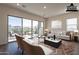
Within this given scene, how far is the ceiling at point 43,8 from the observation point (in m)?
2.22

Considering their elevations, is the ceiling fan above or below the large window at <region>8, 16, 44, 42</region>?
above

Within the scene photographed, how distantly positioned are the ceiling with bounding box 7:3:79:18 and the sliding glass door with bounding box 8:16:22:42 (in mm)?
301

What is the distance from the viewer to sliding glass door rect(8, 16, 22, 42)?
2.33 metres

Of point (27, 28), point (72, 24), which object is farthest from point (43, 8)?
point (72, 24)

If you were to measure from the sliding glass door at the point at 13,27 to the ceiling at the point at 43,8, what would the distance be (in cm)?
30

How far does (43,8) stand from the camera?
230 centimetres

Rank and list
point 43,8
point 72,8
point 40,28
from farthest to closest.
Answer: point 40,28 < point 43,8 < point 72,8

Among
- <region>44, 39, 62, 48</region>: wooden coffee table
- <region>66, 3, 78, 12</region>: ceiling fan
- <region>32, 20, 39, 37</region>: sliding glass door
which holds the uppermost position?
<region>66, 3, 78, 12</region>: ceiling fan

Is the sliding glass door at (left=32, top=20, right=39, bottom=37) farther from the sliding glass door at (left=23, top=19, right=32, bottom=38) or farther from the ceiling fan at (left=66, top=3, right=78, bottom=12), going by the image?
the ceiling fan at (left=66, top=3, right=78, bottom=12)

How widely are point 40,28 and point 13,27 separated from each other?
65 centimetres

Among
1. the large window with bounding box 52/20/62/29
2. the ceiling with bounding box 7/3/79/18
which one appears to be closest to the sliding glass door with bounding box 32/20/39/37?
the ceiling with bounding box 7/3/79/18

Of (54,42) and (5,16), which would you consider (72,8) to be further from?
(5,16)

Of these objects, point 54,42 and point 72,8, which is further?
point 54,42

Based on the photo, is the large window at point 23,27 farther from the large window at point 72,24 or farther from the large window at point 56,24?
the large window at point 72,24
